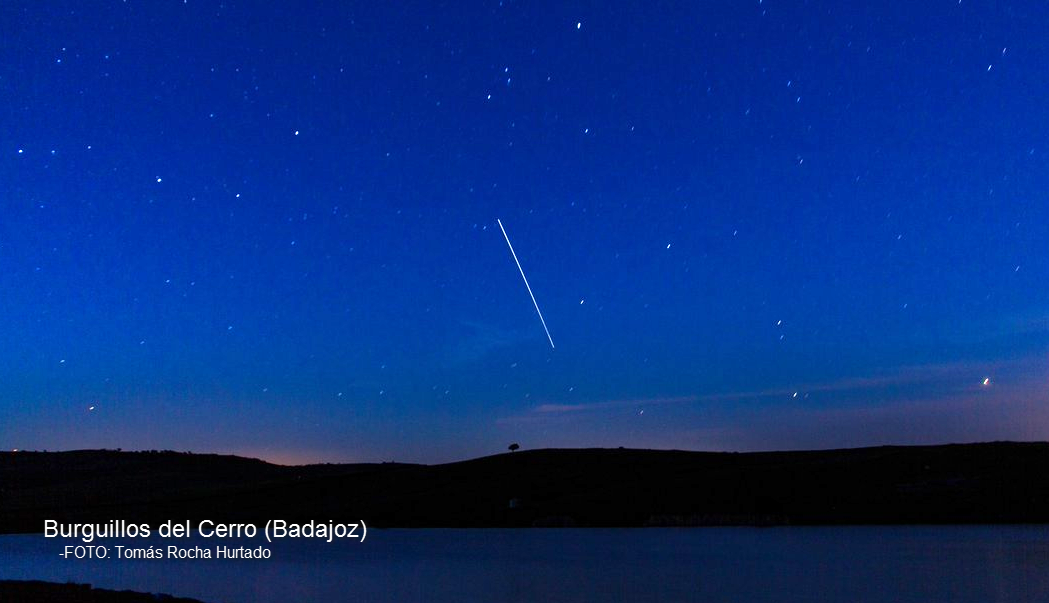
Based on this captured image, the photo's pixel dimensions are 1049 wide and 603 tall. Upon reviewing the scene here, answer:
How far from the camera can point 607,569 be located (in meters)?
34.9

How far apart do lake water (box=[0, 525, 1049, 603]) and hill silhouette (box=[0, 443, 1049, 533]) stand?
13710mm

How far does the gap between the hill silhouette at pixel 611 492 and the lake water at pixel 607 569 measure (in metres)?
13.7

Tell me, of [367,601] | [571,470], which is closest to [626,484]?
[571,470]

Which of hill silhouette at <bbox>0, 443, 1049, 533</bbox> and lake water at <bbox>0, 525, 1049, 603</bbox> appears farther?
hill silhouette at <bbox>0, 443, 1049, 533</bbox>

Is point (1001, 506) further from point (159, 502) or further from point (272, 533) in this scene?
point (159, 502)

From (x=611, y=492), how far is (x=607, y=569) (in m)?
43.5

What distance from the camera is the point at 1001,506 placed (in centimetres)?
6425

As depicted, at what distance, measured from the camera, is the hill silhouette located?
6657 centimetres

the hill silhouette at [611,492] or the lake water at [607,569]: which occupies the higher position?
the hill silhouette at [611,492]

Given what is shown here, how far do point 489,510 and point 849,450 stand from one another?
4759 cm

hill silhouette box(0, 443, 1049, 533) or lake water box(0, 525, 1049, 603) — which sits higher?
hill silhouette box(0, 443, 1049, 533)

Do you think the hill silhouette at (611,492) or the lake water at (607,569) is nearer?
the lake water at (607,569)

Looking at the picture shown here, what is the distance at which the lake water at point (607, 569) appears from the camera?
27.6 m

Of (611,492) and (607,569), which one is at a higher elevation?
(611,492)
